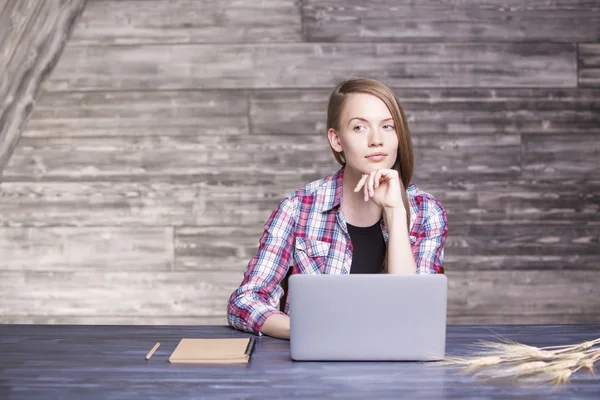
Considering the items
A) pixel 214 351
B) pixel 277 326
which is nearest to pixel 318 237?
pixel 277 326

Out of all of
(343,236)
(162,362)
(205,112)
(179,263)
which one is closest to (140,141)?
(205,112)

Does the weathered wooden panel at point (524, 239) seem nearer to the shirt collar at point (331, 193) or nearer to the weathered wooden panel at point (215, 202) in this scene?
the weathered wooden panel at point (215, 202)

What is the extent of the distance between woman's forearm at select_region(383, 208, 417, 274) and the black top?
22 cm

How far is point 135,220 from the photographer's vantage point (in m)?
3.23

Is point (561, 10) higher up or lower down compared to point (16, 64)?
higher up

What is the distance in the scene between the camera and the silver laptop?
121 centimetres

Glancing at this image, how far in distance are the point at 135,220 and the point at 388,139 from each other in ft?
5.43

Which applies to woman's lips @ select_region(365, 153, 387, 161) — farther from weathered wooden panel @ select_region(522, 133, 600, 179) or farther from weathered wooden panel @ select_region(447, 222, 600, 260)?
weathered wooden panel @ select_region(522, 133, 600, 179)

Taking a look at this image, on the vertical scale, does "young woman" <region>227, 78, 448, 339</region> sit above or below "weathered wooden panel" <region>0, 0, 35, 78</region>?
below

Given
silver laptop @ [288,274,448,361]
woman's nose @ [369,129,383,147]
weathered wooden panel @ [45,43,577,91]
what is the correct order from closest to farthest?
silver laptop @ [288,274,448,361] < woman's nose @ [369,129,383,147] < weathered wooden panel @ [45,43,577,91]

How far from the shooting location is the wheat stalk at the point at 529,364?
43.6 inches

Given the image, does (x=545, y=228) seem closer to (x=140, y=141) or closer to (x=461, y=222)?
(x=461, y=222)

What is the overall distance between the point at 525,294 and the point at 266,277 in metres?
1.70

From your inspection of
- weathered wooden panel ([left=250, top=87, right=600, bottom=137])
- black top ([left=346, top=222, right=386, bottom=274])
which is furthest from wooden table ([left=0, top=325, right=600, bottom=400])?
weathered wooden panel ([left=250, top=87, right=600, bottom=137])
